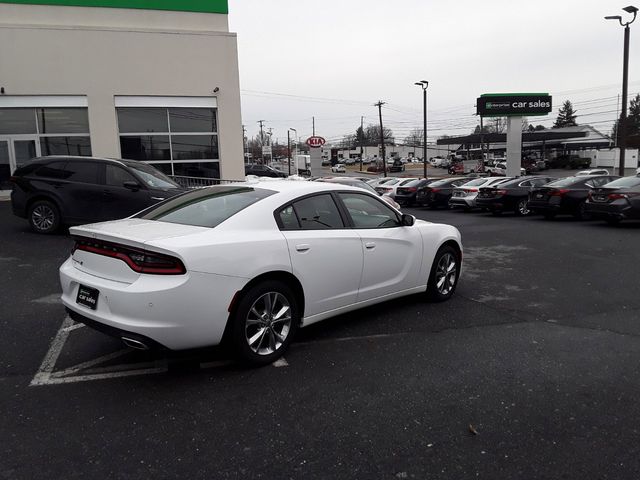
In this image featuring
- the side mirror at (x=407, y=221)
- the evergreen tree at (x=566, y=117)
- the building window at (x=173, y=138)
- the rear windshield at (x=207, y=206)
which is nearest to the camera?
the rear windshield at (x=207, y=206)

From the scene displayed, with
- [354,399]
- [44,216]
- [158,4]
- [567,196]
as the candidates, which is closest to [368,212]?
[354,399]

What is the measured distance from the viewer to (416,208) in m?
24.1

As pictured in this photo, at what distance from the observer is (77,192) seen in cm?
1041

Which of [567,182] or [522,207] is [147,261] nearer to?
[567,182]

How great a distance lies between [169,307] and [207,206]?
133cm

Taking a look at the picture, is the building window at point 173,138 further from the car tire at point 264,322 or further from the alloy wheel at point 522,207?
the car tire at point 264,322

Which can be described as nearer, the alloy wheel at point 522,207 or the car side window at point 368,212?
the car side window at point 368,212

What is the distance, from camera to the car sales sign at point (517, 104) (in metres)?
37.1

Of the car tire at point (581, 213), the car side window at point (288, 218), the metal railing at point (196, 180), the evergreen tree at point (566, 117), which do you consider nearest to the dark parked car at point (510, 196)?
the car tire at point (581, 213)

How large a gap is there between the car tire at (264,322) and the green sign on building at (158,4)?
1950 centimetres

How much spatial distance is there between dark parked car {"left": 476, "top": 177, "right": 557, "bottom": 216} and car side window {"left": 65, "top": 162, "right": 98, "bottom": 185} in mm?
13807

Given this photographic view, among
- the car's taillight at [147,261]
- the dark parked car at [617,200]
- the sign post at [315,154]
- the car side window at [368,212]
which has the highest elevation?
the sign post at [315,154]

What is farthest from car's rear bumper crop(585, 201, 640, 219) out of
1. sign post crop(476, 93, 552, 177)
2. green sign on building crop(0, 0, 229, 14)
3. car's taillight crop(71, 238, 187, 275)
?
sign post crop(476, 93, 552, 177)

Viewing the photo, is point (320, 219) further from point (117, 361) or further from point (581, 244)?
point (581, 244)
